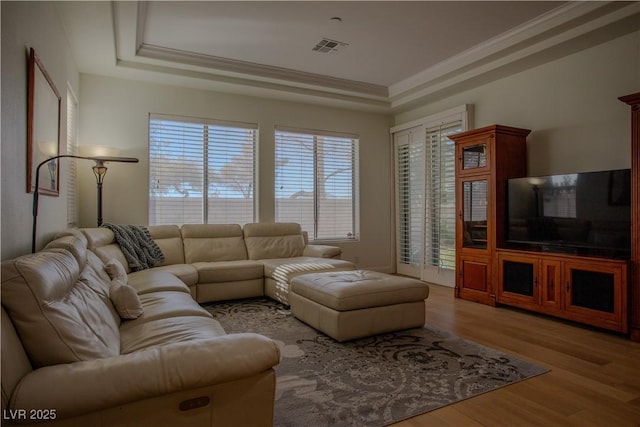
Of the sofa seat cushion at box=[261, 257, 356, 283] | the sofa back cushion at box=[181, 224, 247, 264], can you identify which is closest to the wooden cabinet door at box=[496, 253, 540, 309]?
the sofa seat cushion at box=[261, 257, 356, 283]

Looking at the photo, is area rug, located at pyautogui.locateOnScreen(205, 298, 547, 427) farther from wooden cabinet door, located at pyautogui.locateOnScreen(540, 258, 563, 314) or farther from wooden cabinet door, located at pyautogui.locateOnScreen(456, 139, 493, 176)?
wooden cabinet door, located at pyautogui.locateOnScreen(456, 139, 493, 176)

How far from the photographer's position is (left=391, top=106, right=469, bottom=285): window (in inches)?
202

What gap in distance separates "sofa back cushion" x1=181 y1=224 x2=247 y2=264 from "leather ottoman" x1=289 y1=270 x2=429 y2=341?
1.60 metres

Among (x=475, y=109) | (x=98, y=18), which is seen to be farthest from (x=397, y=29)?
Result: (x=98, y=18)

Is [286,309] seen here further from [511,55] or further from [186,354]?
[511,55]

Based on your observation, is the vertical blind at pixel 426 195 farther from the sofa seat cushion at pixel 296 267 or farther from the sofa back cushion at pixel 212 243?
the sofa back cushion at pixel 212 243

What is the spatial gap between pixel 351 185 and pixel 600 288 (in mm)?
3597

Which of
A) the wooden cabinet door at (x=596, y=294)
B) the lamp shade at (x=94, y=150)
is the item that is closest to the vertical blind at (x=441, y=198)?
the wooden cabinet door at (x=596, y=294)

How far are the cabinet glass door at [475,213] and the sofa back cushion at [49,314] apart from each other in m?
3.82

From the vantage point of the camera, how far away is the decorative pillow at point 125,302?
2137 millimetres

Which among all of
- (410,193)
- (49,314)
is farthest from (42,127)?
(410,193)

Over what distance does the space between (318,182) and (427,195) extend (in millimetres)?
1638

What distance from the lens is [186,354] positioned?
4.05 ft

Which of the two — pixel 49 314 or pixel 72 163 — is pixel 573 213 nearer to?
pixel 49 314
